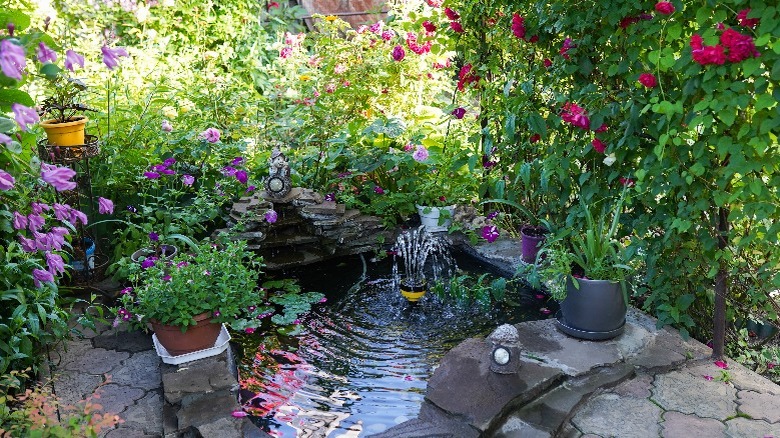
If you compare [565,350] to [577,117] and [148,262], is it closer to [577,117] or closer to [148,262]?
[577,117]

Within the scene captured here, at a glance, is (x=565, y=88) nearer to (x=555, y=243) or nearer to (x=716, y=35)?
(x=555, y=243)

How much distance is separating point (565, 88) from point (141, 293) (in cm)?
230

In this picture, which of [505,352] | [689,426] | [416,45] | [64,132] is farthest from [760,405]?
[64,132]

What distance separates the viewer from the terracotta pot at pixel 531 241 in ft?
13.8

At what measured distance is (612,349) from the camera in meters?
3.38

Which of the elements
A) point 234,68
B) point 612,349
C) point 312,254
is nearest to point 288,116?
point 312,254

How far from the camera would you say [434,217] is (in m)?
4.83

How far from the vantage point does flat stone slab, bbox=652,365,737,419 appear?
3.04m

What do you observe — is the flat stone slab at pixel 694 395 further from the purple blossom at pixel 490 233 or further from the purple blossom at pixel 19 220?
the purple blossom at pixel 19 220

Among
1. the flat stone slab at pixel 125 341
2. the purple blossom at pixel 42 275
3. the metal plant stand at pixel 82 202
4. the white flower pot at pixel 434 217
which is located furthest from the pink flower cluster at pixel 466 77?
the purple blossom at pixel 42 275

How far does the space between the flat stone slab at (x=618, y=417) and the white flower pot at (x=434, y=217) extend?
1.89 metres

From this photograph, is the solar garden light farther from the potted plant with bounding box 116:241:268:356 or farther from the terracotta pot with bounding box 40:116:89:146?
the terracotta pot with bounding box 40:116:89:146

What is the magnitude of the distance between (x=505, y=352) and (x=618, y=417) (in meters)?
0.51

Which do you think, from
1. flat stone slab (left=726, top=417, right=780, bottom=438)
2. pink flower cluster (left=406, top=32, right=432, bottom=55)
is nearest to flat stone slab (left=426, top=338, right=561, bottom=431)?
flat stone slab (left=726, top=417, right=780, bottom=438)
